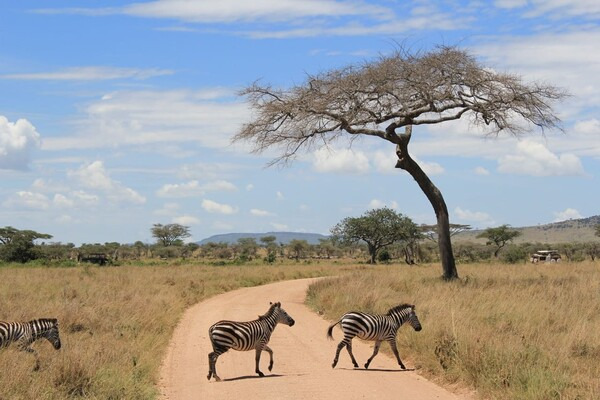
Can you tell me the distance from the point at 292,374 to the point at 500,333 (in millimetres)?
4274

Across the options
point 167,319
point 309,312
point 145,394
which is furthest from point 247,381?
point 309,312

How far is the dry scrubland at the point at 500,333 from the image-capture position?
9641 mm

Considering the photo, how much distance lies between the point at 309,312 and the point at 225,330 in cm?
1002

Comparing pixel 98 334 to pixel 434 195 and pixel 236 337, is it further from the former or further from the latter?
pixel 434 195

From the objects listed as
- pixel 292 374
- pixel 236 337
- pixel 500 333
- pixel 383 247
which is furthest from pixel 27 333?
pixel 383 247

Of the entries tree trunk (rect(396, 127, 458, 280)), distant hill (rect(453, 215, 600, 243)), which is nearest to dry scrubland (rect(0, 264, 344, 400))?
tree trunk (rect(396, 127, 458, 280))

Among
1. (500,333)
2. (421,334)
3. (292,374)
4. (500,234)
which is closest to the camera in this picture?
(292,374)

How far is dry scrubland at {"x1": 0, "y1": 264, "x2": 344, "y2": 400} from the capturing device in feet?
30.8

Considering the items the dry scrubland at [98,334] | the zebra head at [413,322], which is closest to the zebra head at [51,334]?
the dry scrubland at [98,334]

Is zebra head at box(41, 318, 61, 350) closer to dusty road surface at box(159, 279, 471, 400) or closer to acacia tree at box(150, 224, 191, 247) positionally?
dusty road surface at box(159, 279, 471, 400)

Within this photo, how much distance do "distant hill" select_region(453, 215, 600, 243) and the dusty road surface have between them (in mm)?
143188

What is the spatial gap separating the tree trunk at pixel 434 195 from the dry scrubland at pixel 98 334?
9.25 metres

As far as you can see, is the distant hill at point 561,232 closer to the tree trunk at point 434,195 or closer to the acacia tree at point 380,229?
the acacia tree at point 380,229

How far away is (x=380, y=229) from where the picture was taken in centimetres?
7488
